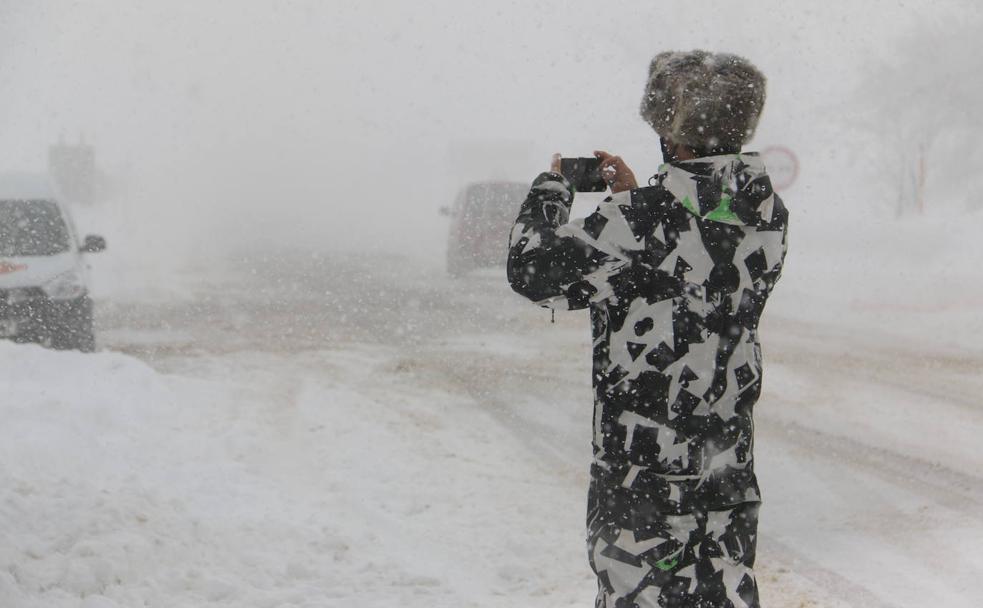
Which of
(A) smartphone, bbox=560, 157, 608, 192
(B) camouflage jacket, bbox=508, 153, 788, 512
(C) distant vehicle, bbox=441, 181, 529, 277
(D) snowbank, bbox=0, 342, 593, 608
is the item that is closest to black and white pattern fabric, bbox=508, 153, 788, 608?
(B) camouflage jacket, bbox=508, 153, 788, 512

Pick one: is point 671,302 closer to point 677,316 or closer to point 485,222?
point 677,316

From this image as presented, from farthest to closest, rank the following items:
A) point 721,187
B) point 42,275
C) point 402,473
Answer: point 42,275
point 402,473
point 721,187

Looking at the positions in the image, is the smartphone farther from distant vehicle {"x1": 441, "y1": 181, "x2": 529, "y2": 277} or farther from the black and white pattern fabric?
distant vehicle {"x1": 441, "y1": 181, "x2": 529, "y2": 277}

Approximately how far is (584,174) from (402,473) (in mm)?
3900

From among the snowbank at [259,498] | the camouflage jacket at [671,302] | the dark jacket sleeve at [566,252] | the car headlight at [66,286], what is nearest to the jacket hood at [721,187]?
the camouflage jacket at [671,302]

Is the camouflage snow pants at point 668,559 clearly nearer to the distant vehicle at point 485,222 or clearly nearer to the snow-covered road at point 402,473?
the snow-covered road at point 402,473

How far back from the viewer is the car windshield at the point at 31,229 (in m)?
8.93

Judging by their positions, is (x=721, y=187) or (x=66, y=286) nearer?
(x=721, y=187)

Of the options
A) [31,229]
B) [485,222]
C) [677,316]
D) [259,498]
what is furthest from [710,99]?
[485,222]

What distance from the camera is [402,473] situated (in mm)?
5797

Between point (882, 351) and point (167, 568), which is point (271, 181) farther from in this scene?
point (167, 568)

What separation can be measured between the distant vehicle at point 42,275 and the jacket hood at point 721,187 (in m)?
7.78

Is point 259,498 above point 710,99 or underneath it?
underneath

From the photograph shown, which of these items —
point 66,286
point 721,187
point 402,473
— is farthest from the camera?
point 66,286
